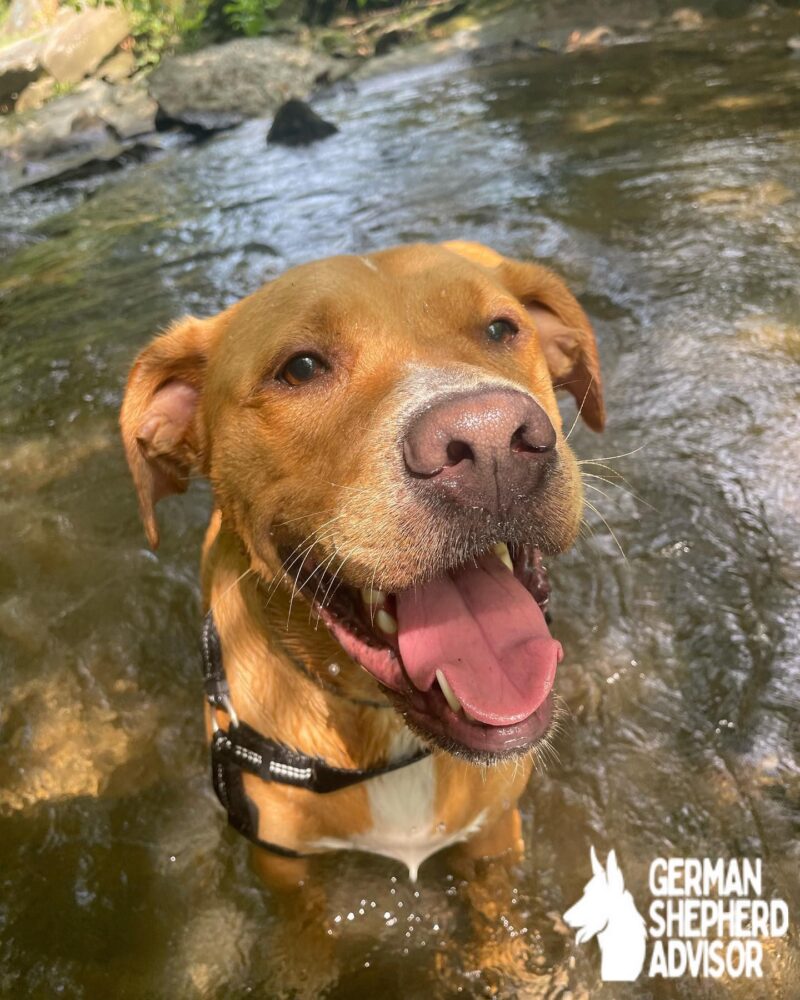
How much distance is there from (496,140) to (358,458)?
907 cm

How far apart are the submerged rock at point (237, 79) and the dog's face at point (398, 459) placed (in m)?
14.6

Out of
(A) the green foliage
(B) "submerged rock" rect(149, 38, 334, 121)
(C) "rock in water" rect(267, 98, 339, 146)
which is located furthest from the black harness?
(A) the green foliage

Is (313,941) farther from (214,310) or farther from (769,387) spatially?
(214,310)

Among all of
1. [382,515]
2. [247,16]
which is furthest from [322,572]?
[247,16]

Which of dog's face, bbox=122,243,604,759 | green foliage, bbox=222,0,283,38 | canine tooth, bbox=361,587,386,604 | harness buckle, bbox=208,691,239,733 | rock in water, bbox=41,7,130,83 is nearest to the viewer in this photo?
dog's face, bbox=122,243,604,759

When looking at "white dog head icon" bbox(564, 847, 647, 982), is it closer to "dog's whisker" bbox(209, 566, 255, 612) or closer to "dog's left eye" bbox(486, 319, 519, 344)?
"dog's whisker" bbox(209, 566, 255, 612)

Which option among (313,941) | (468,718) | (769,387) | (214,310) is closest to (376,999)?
(313,941)

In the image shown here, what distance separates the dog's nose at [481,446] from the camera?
147cm

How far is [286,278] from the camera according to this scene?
2240 millimetres

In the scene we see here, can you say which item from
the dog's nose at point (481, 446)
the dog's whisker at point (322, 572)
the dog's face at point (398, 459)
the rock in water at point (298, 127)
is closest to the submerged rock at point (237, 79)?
the rock in water at point (298, 127)

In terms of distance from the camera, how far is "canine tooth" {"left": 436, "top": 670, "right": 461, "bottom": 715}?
1.71 meters

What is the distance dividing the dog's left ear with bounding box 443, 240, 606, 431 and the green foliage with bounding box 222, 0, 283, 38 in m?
22.7

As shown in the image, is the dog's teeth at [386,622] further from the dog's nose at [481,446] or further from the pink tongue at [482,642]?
the dog's nose at [481,446]

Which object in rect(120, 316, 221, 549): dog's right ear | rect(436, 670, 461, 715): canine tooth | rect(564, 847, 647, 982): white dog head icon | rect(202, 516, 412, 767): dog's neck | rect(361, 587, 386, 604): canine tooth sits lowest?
rect(564, 847, 647, 982): white dog head icon
